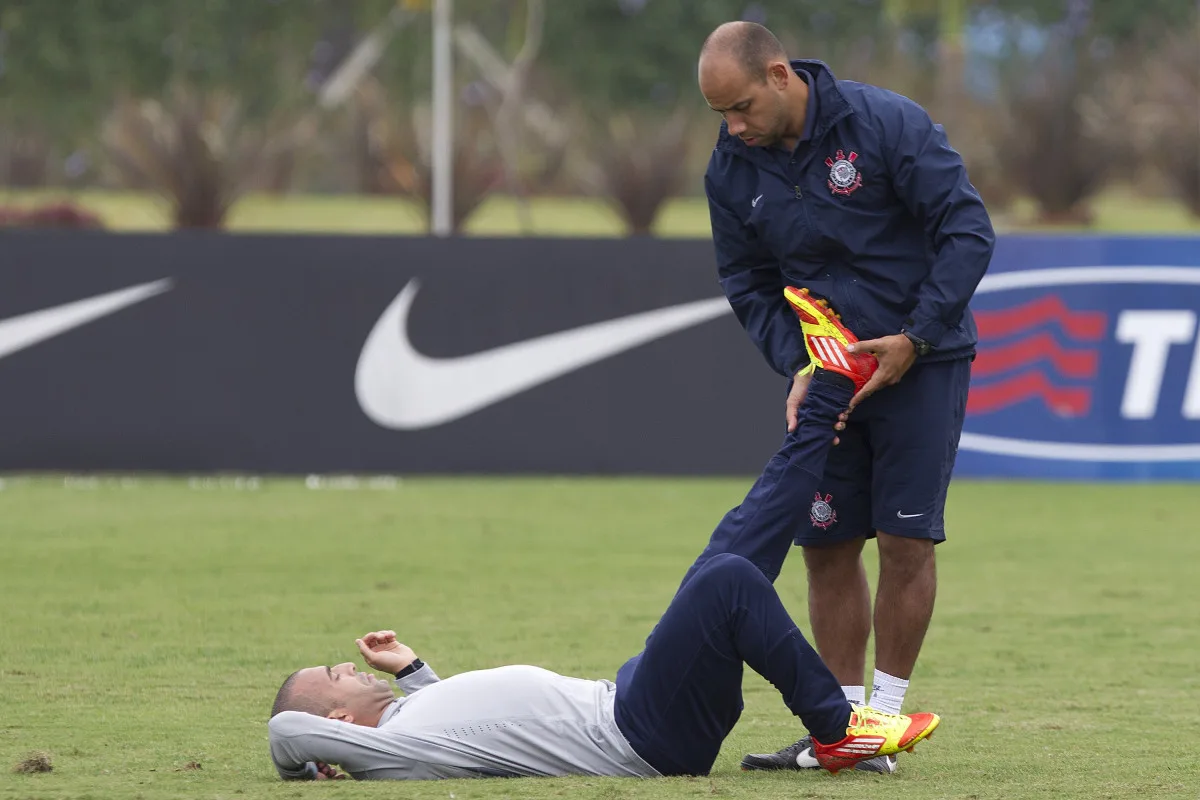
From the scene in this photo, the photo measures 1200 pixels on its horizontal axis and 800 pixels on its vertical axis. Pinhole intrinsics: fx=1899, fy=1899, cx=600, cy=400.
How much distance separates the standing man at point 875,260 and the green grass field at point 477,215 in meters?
16.6

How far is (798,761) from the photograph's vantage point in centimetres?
526

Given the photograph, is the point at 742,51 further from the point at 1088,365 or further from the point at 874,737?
the point at 1088,365

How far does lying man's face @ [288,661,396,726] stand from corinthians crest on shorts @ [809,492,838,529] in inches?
53.4

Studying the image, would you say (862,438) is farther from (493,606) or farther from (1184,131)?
(1184,131)

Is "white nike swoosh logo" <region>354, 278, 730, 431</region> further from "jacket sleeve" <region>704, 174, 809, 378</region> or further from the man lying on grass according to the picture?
the man lying on grass

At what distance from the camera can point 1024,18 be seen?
40.7 metres

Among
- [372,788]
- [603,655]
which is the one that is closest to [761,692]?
[603,655]

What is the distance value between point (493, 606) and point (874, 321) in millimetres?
3286

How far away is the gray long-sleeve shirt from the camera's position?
4.87 metres

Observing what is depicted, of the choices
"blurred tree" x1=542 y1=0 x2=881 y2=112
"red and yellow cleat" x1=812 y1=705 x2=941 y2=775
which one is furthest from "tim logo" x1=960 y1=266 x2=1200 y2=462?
"blurred tree" x1=542 y1=0 x2=881 y2=112

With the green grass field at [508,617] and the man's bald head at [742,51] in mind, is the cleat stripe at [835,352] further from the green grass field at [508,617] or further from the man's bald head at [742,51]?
the green grass field at [508,617]

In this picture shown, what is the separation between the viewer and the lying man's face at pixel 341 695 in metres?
4.93

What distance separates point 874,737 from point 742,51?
6.18ft

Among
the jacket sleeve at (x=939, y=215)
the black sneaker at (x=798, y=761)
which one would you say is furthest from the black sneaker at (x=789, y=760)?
the jacket sleeve at (x=939, y=215)
